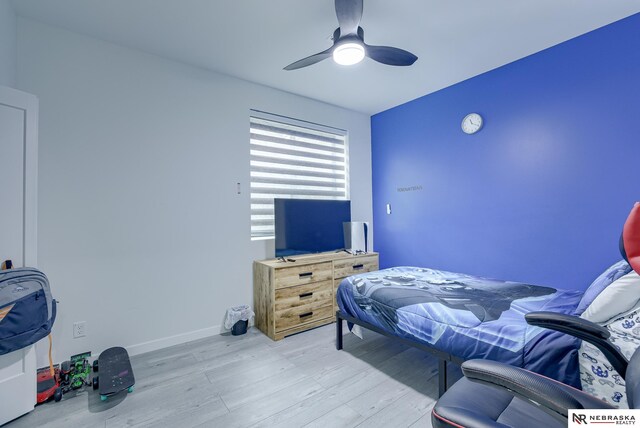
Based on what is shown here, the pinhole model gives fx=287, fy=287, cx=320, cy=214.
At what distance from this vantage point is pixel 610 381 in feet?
4.18

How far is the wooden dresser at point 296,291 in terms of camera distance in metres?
2.90

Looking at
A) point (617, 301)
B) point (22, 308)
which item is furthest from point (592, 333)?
point (22, 308)

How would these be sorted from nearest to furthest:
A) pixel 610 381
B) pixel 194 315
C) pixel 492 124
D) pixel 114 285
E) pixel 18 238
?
pixel 610 381 < pixel 18 238 < pixel 114 285 < pixel 194 315 < pixel 492 124

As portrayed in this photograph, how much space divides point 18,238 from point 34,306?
18.9 inches

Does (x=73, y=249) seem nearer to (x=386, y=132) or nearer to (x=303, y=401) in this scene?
(x=303, y=401)

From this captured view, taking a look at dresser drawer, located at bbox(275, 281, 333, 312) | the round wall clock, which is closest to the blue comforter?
dresser drawer, located at bbox(275, 281, 333, 312)

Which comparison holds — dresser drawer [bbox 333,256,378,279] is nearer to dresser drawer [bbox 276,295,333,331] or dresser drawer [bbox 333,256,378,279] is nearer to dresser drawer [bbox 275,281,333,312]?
dresser drawer [bbox 275,281,333,312]

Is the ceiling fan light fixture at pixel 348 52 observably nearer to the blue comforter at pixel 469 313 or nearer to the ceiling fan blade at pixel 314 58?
the ceiling fan blade at pixel 314 58

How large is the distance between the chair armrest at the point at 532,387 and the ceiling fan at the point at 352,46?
1.99 m

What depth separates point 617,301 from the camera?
4.59 ft

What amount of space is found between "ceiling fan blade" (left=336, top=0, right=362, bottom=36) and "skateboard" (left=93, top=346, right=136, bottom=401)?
2853mm

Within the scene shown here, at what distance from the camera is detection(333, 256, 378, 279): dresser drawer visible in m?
3.36

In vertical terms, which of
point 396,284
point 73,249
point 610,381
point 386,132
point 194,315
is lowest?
point 194,315

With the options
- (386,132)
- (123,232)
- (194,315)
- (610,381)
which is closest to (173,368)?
(194,315)
